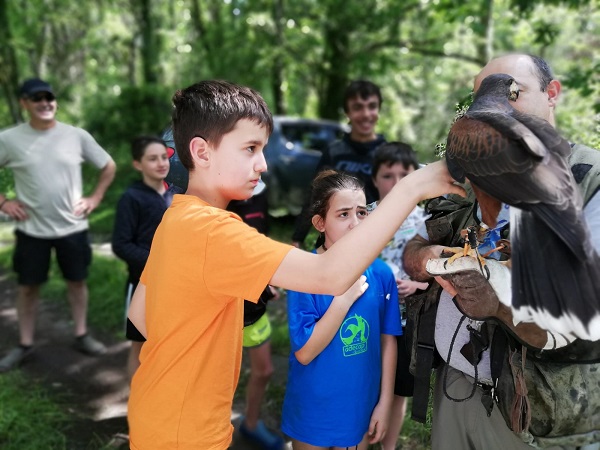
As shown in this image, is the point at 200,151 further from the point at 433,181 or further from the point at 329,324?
the point at 329,324

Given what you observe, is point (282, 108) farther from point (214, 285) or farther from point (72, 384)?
point (214, 285)

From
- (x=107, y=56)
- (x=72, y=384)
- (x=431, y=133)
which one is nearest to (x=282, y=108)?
(x=431, y=133)

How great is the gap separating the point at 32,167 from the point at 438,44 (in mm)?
10084

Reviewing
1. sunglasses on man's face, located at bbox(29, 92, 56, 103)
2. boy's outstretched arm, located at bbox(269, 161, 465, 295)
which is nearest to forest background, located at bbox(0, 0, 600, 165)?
sunglasses on man's face, located at bbox(29, 92, 56, 103)

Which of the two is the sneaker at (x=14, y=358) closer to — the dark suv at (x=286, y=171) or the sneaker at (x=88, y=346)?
the sneaker at (x=88, y=346)

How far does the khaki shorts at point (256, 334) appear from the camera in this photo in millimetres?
3123

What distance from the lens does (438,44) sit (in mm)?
12016

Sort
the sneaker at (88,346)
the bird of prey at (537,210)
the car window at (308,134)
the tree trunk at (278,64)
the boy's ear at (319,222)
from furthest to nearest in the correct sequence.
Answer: the tree trunk at (278,64), the car window at (308,134), the sneaker at (88,346), the boy's ear at (319,222), the bird of prey at (537,210)

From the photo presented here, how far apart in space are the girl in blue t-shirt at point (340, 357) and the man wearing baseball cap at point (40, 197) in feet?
10.2

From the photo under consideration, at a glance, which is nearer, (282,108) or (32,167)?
(32,167)

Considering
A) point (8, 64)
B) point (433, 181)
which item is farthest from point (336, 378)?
point (8, 64)

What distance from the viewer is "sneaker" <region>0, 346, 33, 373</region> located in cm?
437

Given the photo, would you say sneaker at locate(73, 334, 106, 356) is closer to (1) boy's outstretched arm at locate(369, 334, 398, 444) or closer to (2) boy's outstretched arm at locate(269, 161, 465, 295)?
(1) boy's outstretched arm at locate(369, 334, 398, 444)

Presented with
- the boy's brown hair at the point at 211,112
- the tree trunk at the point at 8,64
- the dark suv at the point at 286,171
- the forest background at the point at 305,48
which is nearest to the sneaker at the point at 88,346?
the boy's brown hair at the point at 211,112
